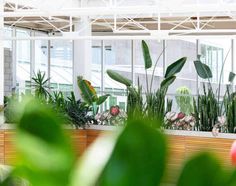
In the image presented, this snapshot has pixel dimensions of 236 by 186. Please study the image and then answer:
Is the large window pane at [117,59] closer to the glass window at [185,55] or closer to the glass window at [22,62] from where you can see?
the glass window at [185,55]

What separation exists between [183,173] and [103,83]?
19766 mm

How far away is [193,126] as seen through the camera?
896 cm

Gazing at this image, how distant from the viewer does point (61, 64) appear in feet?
65.5

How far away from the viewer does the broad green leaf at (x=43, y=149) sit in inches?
13.2

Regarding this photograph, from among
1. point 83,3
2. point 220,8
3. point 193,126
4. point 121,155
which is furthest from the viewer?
point 83,3

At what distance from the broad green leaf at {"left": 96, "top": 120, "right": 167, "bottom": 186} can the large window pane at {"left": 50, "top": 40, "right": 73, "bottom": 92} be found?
19497 mm

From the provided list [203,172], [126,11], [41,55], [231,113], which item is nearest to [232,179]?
[203,172]

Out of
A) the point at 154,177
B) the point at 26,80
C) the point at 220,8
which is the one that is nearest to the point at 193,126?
the point at 220,8

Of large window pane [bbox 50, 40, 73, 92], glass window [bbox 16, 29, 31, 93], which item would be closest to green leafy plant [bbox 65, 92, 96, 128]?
glass window [bbox 16, 29, 31, 93]

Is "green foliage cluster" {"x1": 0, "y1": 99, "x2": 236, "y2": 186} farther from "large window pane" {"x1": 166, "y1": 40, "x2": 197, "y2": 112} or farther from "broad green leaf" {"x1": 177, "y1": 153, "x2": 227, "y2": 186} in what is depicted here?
"large window pane" {"x1": 166, "y1": 40, "x2": 197, "y2": 112}

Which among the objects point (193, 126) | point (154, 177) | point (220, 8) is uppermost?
point (220, 8)

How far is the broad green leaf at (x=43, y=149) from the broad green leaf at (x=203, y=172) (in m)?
0.06

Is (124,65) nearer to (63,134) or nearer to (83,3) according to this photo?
(83,3)

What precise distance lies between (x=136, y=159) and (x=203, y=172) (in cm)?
4
